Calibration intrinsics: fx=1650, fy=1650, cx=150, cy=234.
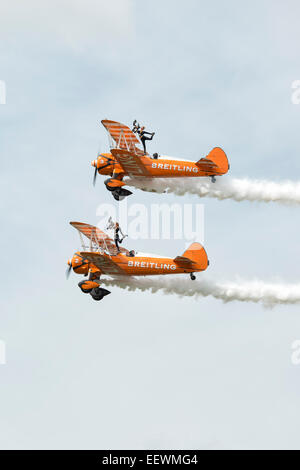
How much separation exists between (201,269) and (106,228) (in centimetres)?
448

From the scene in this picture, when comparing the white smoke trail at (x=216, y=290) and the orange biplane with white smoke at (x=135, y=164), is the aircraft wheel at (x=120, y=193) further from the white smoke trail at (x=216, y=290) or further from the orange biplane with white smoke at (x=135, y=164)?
the white smoke trail at (x=216, y=290)

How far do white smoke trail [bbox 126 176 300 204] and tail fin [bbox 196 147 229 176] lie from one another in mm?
876

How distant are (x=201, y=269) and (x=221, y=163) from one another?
5.53 metres

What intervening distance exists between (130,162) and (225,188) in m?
4.78

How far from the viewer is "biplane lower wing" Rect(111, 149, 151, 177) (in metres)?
73.1

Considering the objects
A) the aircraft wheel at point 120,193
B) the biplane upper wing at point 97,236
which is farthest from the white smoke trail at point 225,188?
the biplane upper wing at point 97,236

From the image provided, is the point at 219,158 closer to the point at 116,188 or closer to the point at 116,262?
the point at 116,188

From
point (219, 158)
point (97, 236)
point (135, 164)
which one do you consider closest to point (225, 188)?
point (219, 158)
